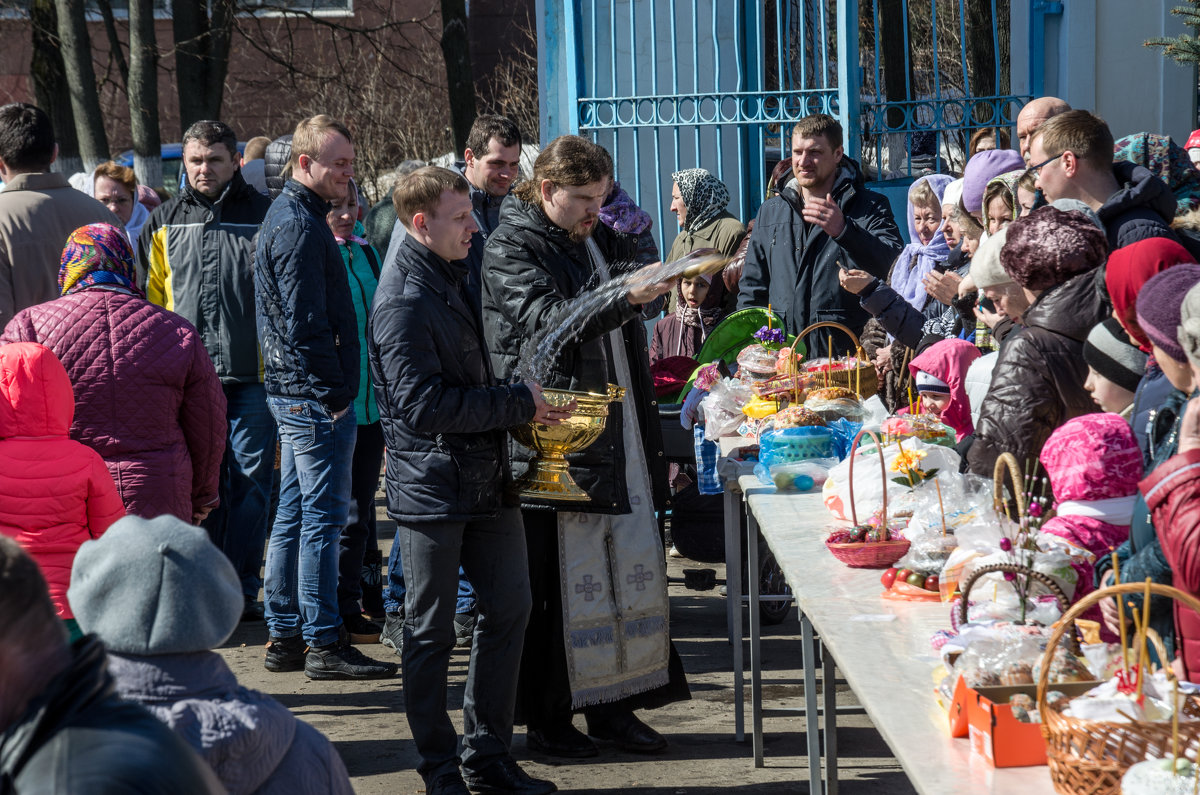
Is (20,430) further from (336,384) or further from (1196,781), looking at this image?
(1196,781)

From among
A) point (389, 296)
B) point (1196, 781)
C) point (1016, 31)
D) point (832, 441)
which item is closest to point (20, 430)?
point (389, 296)

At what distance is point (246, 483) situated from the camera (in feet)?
18.1

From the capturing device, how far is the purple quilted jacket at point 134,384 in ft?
12.4

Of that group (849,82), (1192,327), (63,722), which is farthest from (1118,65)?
(63,722)

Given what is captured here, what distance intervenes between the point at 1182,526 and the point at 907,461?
127cm

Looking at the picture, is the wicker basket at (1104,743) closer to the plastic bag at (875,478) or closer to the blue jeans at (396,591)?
the plastic bag at (875,478)

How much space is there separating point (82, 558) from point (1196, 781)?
1.49 m

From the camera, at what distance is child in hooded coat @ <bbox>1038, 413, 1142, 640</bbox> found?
8.59 feet

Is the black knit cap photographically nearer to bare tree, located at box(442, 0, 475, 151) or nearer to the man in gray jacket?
the man in gray jacket

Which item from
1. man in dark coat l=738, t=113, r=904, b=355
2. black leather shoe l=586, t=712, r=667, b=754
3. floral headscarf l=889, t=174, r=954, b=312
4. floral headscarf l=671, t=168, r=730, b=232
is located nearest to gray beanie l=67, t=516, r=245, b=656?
black leather shoe l=586, t=712, r=667, b=754

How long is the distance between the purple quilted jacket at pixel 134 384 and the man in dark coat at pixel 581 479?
3.06ft

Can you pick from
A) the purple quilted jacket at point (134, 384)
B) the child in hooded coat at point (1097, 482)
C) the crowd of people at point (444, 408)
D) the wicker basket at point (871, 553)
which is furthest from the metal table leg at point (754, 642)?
the purple quilted jacket at point (134, 384)

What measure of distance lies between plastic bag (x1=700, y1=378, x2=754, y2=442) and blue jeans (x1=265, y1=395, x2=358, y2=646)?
1.32 meters

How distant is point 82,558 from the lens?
A: 1775 millimetres
